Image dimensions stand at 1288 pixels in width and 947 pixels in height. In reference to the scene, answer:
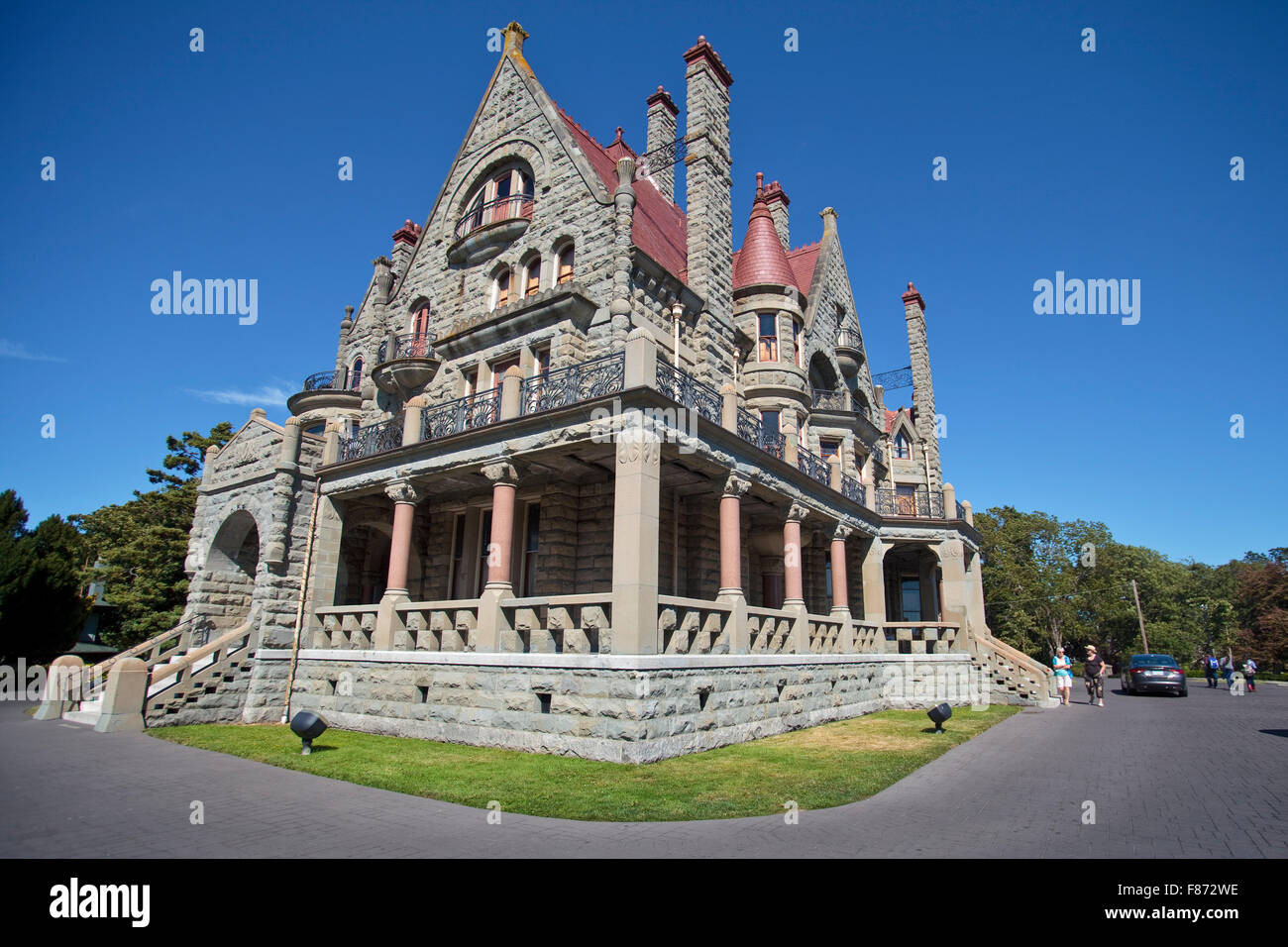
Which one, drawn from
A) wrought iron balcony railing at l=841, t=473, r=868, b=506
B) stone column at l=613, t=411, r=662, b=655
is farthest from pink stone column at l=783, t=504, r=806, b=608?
stone column at l=613, t=411, r=662, b=655

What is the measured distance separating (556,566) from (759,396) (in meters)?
8.87

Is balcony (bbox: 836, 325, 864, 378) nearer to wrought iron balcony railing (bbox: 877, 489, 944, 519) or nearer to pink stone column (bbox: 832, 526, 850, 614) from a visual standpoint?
wrought iron balcony railing (bbox: 877, 489, 944, 519)

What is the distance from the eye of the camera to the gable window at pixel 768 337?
22.7 m

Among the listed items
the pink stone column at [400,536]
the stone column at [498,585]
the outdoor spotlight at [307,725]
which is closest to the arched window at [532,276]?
the pink stone column at [400,536]

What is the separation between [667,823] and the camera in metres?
7.26

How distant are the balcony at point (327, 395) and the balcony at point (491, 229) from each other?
22.3 ft

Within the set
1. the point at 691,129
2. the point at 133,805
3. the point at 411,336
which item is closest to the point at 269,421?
the point at 411,336

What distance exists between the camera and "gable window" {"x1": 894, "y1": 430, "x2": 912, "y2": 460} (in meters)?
32.2

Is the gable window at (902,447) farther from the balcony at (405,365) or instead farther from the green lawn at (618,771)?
the balcony at (405,365)

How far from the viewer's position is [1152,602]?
6169cm

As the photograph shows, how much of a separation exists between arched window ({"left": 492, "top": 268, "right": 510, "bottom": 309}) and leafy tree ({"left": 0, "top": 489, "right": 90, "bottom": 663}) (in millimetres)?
19675

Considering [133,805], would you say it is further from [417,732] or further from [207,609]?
[207,609]

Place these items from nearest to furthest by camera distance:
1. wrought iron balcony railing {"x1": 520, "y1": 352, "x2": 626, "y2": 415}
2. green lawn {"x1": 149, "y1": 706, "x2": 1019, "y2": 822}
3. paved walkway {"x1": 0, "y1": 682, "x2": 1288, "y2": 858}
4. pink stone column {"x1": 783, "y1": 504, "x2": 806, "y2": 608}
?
paved walkway {"x1": 0, "y1": 682, "x2": 1288, "y2": 858}
green lawn {"x1": 149, "y1": 706, "x2": 1019, "y2": 822}
wrought iron balcony railing {"x1": 520, "y1": 352, "x2": 626, "y2": 415}
pink stone column {"x1": 783, "y1": 504, "x2": 806, "y2": 608}
